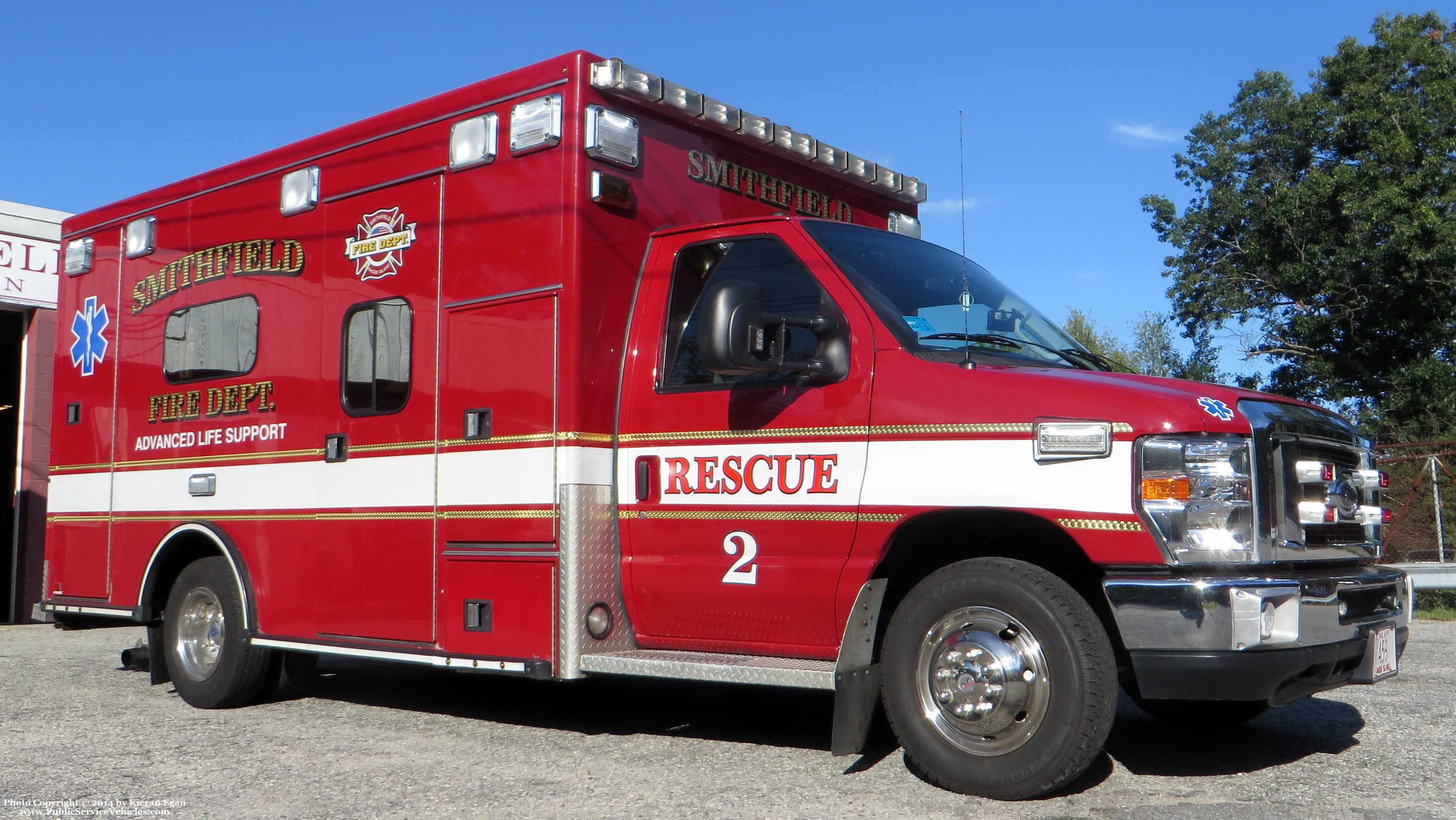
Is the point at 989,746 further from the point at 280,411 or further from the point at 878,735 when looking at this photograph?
the point at 280,411

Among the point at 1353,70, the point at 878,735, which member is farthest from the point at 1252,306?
the point at 878,735

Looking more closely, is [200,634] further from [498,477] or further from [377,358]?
[498,477]

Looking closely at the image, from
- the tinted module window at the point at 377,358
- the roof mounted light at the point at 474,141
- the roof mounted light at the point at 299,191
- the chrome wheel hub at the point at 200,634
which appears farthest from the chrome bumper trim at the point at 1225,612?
the chrome wheel hub at the point at 200,634

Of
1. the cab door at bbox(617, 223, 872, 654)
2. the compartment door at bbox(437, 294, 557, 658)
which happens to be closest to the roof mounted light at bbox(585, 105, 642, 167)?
the cab door at bbox(617, 223, 872, 654)

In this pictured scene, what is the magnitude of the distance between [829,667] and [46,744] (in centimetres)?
394

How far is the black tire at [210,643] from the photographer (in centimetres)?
699

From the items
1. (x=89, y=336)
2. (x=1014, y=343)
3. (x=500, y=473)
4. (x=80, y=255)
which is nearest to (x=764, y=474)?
(x=1014, y=343)

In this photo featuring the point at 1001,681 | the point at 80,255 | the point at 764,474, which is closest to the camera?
the point at 1001,681

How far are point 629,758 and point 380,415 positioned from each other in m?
2.18

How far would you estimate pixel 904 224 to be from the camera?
7.32m

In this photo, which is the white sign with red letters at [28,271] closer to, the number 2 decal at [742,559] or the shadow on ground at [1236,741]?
the number 2 decal at [742,559]

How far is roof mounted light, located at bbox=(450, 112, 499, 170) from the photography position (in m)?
5.84

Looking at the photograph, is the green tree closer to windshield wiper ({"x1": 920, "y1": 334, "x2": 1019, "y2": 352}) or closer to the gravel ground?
the gravel ground

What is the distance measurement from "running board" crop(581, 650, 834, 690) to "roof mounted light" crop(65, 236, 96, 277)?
5080 millimetres
